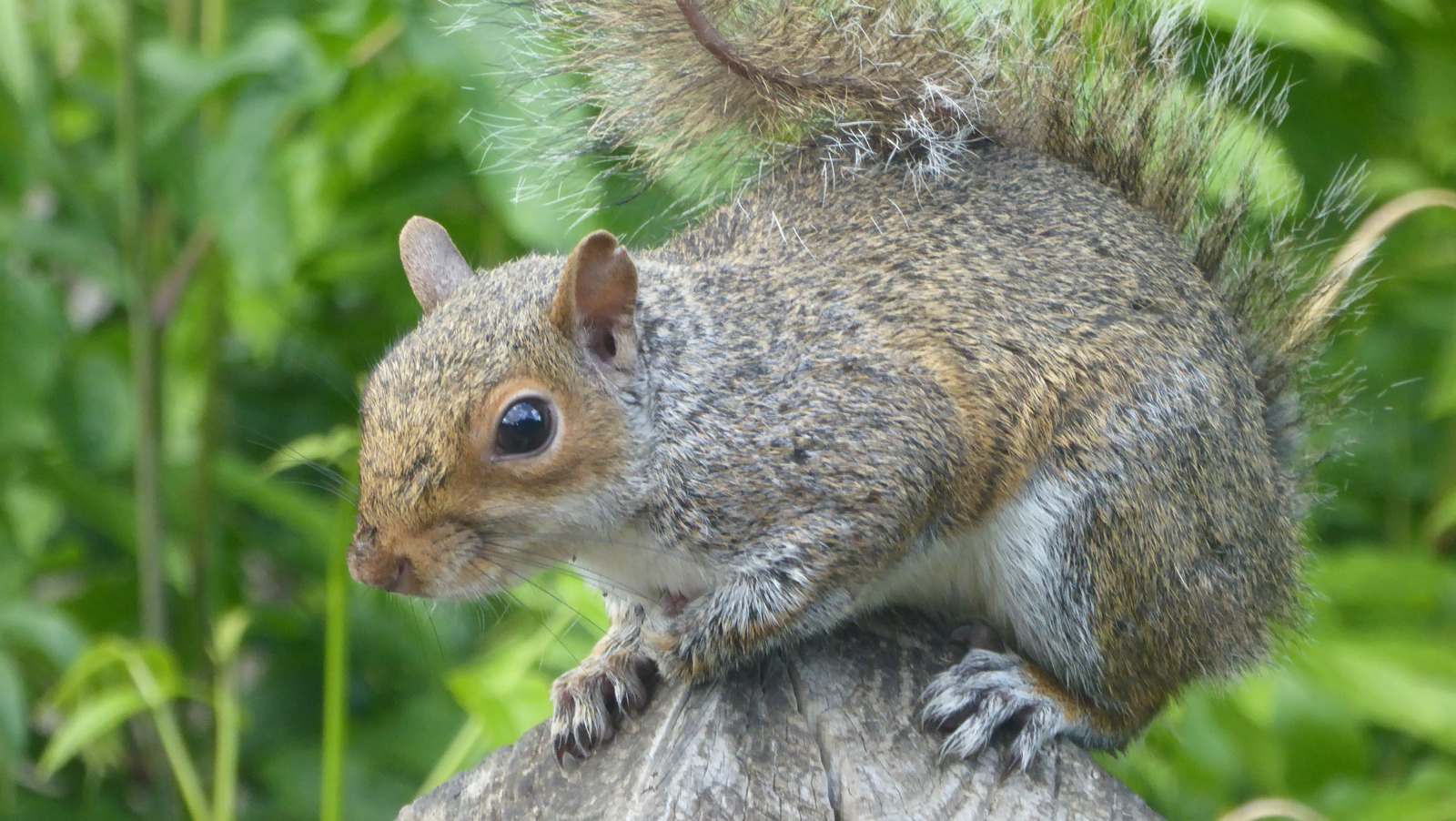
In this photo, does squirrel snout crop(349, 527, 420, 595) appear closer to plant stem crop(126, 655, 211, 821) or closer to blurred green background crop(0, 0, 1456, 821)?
blurred green background crop(0, 0, 1456, 821)

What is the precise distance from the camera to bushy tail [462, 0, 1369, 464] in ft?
5.90

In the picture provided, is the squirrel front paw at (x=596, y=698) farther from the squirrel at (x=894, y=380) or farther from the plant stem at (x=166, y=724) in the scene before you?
the plant stem at (x=166, y=724)

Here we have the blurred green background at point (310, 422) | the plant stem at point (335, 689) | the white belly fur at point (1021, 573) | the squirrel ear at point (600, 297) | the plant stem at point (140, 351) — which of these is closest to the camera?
the squirrel ear at point (600, 297)

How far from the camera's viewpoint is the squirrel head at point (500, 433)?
1408 mm

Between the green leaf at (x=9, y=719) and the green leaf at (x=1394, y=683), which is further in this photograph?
the green leaf at (x=9, y=719)

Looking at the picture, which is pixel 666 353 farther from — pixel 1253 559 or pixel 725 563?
pixel 1253 559

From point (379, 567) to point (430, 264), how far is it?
435mm

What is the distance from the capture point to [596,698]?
1.51 m

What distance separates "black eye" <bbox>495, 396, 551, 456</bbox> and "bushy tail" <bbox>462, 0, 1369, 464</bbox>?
0.53 metres

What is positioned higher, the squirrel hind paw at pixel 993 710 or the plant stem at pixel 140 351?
the squirrel hind paw at pixel 993 710

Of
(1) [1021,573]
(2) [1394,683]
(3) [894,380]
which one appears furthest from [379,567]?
(2) [1394,683]

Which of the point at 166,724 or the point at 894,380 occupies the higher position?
the point at 894,380

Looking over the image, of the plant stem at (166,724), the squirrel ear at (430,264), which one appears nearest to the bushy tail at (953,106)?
the squirrel ear at (430,264)

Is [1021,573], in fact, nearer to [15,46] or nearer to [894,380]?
[894,380]
